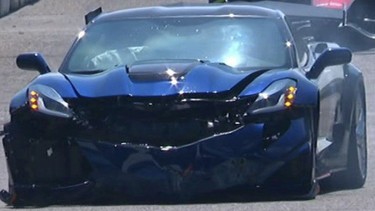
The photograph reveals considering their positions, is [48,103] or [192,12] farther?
[192,12]

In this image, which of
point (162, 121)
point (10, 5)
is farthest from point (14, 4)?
point (162, 121)

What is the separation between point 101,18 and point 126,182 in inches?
80.5

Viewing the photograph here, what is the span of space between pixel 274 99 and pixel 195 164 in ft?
2.10

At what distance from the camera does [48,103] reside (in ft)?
26.8

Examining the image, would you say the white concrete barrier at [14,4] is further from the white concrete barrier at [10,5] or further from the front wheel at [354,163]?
the front wheel at [354,163]

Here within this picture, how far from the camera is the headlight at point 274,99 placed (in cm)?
795

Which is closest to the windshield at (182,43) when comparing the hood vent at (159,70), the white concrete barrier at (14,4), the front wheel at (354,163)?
the hood vent at (159,70)

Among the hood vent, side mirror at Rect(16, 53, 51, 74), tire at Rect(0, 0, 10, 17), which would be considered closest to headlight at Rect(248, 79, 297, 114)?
the hood vent

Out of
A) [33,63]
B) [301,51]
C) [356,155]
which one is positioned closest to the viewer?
[33,63]

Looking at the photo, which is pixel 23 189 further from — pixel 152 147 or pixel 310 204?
pixel 310 204

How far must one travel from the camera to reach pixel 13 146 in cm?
817

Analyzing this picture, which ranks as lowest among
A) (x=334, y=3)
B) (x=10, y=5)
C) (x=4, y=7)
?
(x=10, y=5)

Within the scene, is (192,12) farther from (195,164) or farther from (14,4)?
(14,4)

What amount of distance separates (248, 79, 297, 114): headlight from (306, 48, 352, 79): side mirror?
2.63 ft
